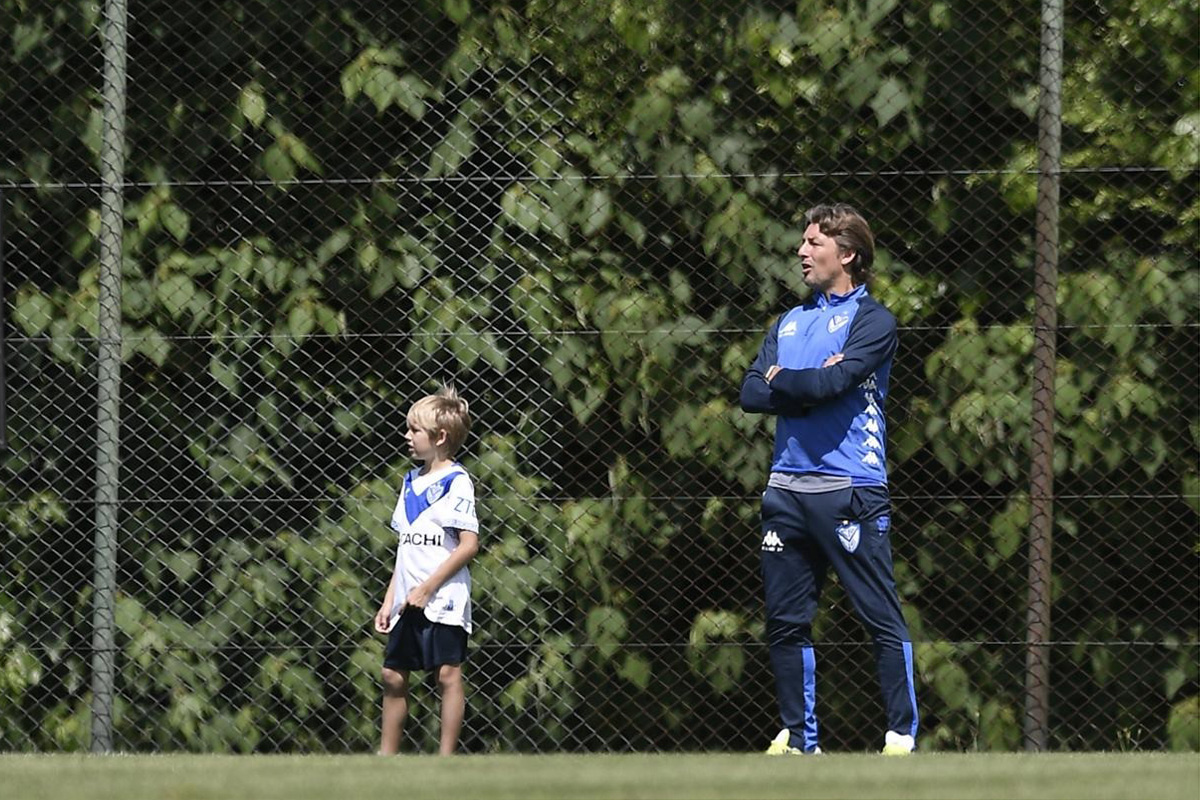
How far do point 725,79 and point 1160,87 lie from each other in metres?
1.18

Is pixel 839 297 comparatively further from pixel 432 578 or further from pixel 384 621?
pixel 384 621

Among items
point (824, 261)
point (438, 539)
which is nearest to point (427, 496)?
point (438, 539)

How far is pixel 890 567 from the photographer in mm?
4465

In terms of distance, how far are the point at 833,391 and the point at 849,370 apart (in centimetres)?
6

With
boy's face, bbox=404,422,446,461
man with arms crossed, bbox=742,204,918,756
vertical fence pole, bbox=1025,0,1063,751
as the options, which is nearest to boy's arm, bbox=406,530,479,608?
boy's face, bbox=404,422,446,461

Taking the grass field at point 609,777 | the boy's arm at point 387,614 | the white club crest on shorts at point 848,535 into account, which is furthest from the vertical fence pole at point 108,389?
the white club crest on shorts at point 848,535

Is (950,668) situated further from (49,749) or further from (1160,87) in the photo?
(49,749)

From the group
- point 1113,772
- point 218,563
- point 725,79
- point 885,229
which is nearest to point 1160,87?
point 885,229

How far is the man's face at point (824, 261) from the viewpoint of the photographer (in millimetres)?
4500

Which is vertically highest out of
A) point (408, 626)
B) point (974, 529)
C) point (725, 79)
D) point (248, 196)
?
point (725, 79)

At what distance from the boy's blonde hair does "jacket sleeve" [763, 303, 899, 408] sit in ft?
2.93

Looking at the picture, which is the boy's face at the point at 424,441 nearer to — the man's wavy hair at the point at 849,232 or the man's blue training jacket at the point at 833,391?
the man's blue training jacket at the point at 833,391

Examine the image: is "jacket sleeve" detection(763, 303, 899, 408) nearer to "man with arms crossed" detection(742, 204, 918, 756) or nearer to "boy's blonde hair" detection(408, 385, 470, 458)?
"man with arms crossed" detection(742, 204, 918, 756)

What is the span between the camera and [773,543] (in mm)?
4461
